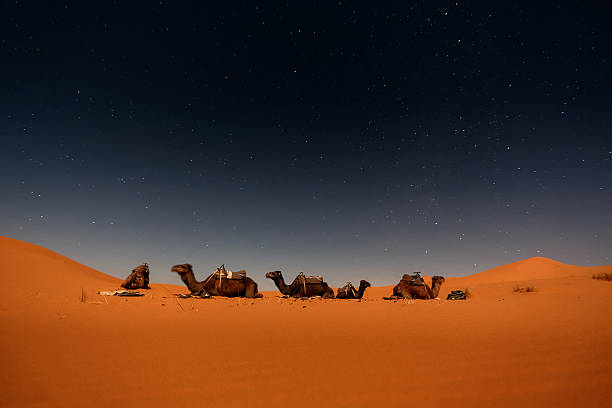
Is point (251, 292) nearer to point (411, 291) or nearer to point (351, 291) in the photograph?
point (351, 291)

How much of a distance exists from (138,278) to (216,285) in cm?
648

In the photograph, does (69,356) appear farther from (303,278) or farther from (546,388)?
(303,278)

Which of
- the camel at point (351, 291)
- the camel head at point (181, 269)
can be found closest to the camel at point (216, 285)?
the camel head at point (181, 269)

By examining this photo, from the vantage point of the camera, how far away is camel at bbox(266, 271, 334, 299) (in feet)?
58.4

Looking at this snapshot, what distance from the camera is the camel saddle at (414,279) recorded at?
16.8 m

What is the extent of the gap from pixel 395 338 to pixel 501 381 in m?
1.98

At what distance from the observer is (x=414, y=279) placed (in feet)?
55.6

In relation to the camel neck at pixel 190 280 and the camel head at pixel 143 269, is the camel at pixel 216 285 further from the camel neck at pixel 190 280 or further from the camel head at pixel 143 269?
the camel head at pixel 143 269

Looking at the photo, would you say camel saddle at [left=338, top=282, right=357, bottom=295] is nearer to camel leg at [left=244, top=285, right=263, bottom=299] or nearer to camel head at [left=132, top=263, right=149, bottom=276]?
camel leg at [left=244, top=285, right=263, bottom=299]

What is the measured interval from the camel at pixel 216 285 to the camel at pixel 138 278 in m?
4.53

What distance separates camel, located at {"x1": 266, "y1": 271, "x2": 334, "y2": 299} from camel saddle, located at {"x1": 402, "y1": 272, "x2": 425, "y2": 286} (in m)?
4.28

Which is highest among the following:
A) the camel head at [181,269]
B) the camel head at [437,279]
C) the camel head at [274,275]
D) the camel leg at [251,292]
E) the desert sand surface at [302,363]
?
the camel head at [181,269]

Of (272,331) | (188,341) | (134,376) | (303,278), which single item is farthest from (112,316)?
(303,278)

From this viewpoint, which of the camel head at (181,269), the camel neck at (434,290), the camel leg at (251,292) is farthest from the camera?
the camel neck at (434,290)
